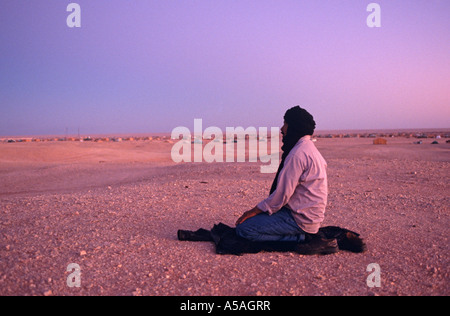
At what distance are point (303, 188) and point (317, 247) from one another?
30.7 inches

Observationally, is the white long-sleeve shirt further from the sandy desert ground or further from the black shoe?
the sandy desert ground

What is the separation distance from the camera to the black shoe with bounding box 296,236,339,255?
4434mm

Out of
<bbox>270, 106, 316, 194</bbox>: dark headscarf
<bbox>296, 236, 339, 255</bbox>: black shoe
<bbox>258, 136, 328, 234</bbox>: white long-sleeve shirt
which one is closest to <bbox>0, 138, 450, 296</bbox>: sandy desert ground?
<bbox>296, 236, 339, 255</bbox>: black shoe

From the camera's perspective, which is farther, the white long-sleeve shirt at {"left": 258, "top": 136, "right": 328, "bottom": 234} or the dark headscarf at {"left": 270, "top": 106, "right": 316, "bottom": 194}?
the dark headscarf at {"left": 270, "top": 106, "right": 316, "bottom": 194}

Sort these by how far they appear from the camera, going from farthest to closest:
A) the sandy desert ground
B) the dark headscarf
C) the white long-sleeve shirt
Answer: the dark headscarf < the white long-sleeve shirt < the sandy desert ground

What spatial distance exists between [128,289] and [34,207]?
14.6 feet

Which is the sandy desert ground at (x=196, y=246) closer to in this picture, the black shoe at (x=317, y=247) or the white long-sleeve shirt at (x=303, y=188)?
the black shoe at (x=317, y=247)

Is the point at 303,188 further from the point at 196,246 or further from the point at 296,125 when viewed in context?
the point at 196,246

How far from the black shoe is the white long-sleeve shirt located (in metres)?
0.12

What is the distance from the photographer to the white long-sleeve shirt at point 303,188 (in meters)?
4.19

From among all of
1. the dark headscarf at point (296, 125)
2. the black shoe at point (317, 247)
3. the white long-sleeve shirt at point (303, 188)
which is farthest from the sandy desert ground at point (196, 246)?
the dark headscarf at point (296, 125)

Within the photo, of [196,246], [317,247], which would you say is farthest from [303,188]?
[196,246]
